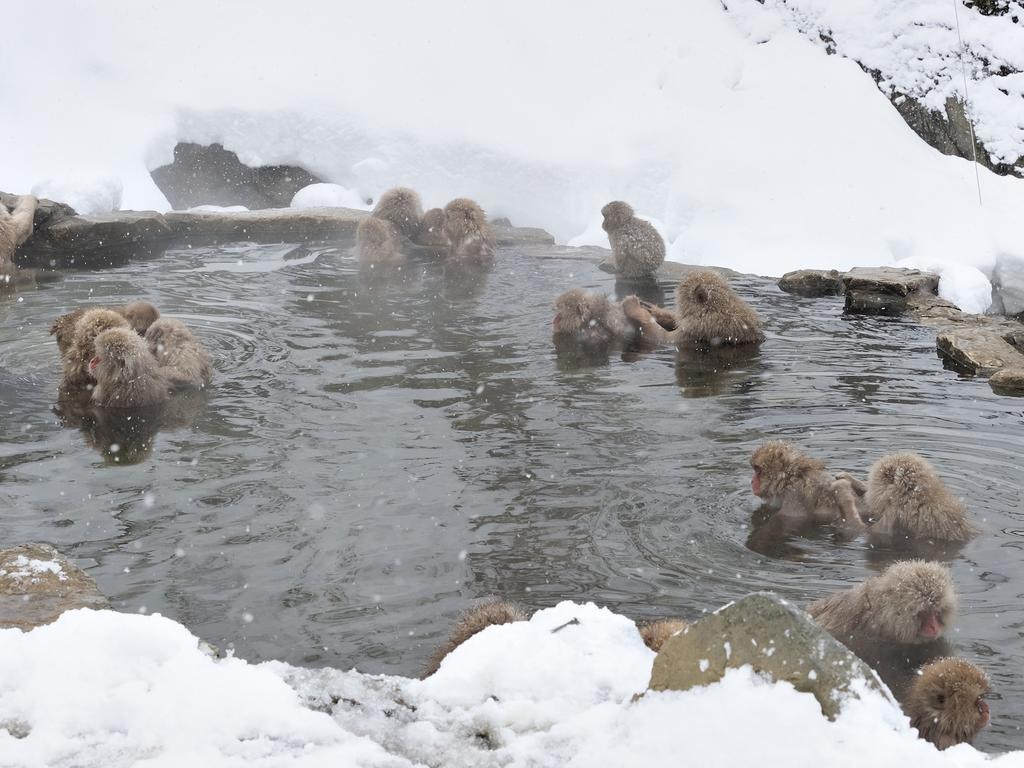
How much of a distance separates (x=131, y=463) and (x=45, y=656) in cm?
345

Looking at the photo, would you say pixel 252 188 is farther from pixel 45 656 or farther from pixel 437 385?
pixel 45 656

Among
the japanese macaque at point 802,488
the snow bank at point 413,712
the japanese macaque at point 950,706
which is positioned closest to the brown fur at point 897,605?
the japanese macaque at point 950,706

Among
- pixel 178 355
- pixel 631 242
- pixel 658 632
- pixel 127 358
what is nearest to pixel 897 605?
pixel 658 632

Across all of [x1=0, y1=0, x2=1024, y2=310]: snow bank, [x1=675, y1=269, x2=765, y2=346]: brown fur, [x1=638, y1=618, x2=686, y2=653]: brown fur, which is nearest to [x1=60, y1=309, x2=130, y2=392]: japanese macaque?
[x1=675, y1=269, x2=765, y2=346]: brown fur

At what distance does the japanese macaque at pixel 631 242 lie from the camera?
1143cm

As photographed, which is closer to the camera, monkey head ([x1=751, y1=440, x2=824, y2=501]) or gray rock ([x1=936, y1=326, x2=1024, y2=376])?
monkey head ([x1=751, y1=440, x2=824, y2=501])

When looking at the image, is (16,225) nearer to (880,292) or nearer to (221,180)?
(221,180)

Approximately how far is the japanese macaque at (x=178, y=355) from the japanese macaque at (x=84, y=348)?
8.8 inches

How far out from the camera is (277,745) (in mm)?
3080

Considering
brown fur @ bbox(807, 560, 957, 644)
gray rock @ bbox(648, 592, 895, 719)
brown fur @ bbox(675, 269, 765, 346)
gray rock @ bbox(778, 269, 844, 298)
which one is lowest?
brown fur @ bbox(807, 560, 957, 644)

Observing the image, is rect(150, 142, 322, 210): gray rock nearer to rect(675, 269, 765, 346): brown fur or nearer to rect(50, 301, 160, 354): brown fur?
rect(50, 301, 160, 354): brown fur

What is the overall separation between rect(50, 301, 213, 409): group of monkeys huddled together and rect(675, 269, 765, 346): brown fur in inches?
143

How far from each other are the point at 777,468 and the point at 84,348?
4.58m

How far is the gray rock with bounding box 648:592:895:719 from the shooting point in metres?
2.96
